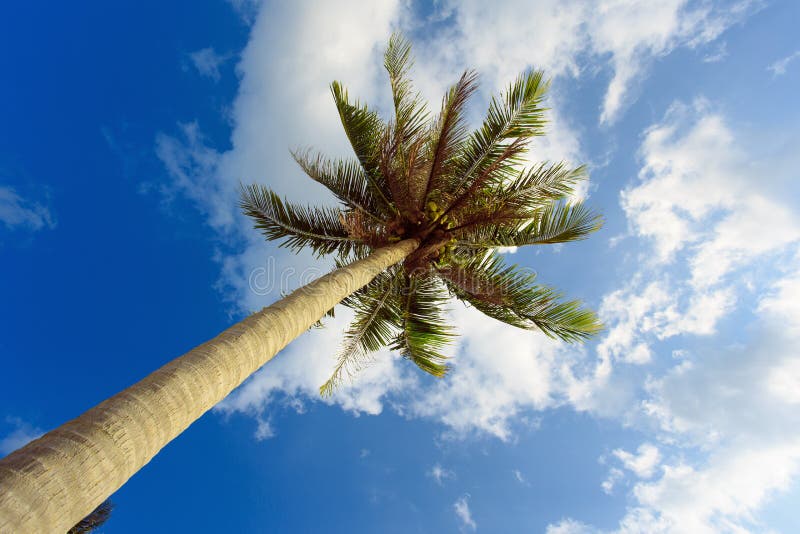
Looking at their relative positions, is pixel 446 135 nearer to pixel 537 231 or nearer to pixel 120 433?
pixel 537 231

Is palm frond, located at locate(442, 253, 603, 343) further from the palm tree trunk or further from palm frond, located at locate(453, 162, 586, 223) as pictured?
the palm tree trunk

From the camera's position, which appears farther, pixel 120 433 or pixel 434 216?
pixel 434 216

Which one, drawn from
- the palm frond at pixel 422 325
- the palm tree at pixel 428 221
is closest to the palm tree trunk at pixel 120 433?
the palm tree at pixel 428 221

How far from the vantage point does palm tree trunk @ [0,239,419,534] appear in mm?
1711

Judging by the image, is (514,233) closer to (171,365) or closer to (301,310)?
(301,310)

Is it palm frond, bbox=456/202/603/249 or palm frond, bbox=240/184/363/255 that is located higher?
palm frond, bbox=240/184/363/255

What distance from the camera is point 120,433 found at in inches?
84.4

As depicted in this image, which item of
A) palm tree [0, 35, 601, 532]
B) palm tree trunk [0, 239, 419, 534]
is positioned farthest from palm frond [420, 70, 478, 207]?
palm tree trunk [0, 239, 419, 534]

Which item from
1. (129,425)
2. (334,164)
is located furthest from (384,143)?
(129,425)

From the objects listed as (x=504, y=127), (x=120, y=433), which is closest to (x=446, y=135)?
(x=504, y=127)

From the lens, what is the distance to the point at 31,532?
167 cm

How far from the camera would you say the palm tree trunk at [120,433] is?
1711 millimetres

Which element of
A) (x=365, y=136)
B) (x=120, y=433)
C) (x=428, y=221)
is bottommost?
(x=120, y=433)

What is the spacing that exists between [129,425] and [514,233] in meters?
7.09
